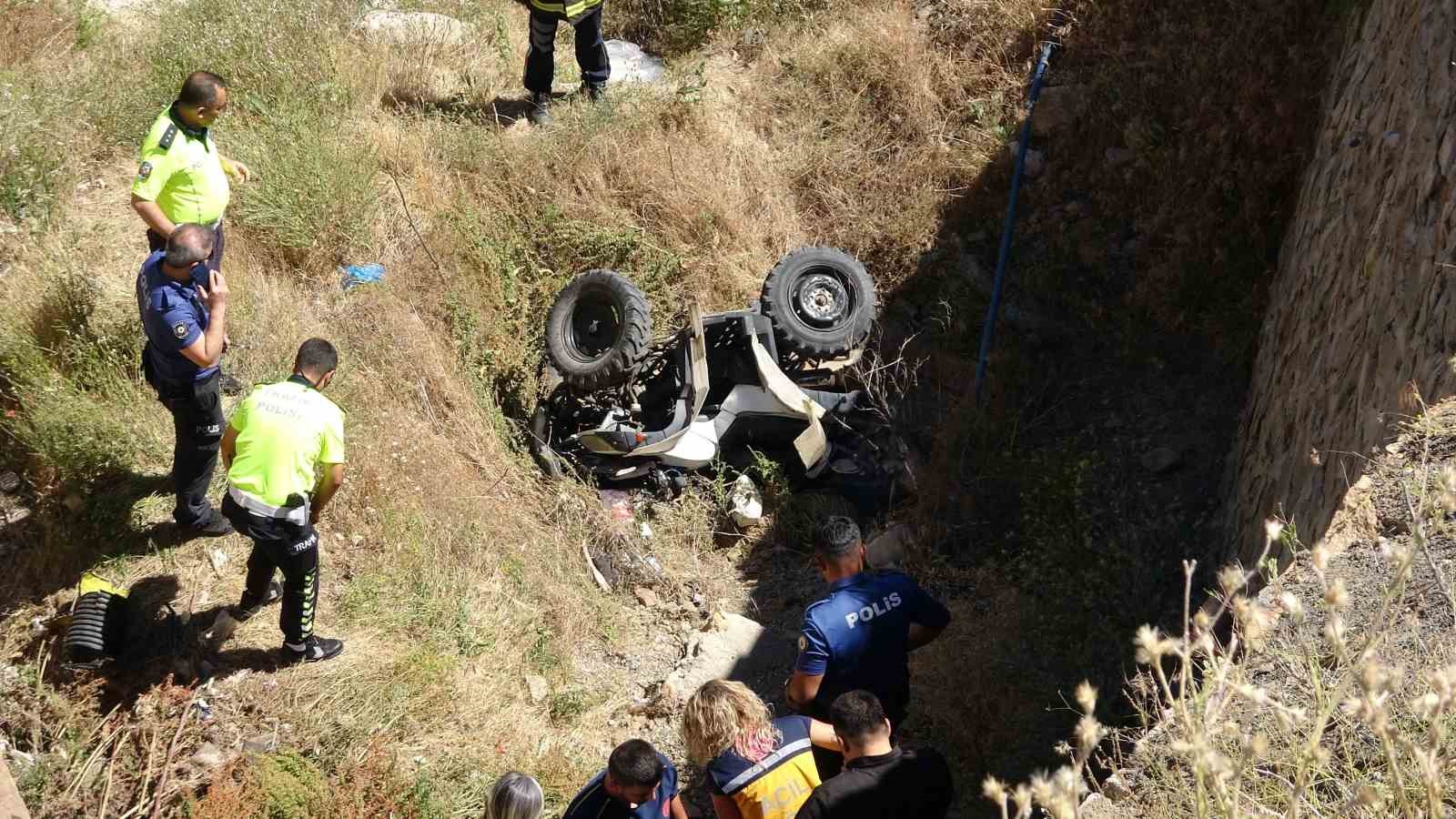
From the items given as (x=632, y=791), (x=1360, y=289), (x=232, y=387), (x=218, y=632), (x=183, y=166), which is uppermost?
(x=1360, y=289)

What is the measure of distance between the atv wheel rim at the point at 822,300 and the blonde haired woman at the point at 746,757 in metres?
3.91

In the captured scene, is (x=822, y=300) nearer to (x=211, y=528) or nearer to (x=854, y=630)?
(x=854, y=630)

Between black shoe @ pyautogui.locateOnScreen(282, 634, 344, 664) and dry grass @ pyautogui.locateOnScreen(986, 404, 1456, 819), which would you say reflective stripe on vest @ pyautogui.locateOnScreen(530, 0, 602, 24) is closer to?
black shoe @ pyautogui.locateOnScreen(282, 634, 344, 664)

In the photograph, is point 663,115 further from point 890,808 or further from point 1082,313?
point 890,808

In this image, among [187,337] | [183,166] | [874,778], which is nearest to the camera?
[874,778]

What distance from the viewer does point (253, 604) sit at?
18.4 ft

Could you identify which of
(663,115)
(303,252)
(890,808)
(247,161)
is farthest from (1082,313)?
(247,161)

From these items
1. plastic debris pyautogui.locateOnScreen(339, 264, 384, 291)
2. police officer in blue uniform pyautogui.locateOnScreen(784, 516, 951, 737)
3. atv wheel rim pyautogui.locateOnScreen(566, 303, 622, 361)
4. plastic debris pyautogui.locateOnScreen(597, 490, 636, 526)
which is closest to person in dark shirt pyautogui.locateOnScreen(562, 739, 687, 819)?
police officer in blue uniform pyautogui.locateOnScreen(784, 516, 951, 737)

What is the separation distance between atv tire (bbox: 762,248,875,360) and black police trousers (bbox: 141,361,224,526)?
3449 mm

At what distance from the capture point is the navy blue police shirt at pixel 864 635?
428 centimetres

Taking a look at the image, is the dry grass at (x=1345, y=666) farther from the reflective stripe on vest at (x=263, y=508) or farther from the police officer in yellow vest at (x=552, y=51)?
the police officer in yellow vest at (x=552, y=51)

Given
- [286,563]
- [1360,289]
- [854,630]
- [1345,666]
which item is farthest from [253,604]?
[1360,289]

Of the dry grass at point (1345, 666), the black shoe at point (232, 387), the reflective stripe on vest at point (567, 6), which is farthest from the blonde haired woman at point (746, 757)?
the reflective stripe on vest at point (567, 6)

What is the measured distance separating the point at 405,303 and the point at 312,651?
3.00 meters
